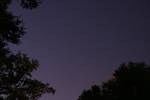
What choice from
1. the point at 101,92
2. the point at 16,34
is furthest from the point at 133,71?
the point at 16,34

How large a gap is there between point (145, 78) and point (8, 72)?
61.7 feet

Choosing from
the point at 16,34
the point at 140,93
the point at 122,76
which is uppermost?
the point at 122,76

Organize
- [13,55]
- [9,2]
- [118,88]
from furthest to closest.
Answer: [118,88]
[13,55]
[9,2]

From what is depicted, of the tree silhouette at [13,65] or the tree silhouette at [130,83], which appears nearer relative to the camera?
the tree silhouette at [13,65]

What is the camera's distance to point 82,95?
44.8 m

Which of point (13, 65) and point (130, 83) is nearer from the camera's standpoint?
point (13, 65)

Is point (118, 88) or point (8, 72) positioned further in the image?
point (118, 88)

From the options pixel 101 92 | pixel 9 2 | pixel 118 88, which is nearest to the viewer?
pixel 9 2

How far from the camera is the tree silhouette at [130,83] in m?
34.2

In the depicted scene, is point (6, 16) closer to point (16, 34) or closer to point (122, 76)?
point (16, 34)

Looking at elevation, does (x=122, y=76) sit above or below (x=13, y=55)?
above

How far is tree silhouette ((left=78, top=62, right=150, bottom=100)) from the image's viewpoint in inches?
1347

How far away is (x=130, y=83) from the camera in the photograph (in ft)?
116

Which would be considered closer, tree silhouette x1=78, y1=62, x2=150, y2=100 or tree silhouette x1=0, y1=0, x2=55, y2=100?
tree silhouette x1=0, y1=0, x2=55, y2=100
